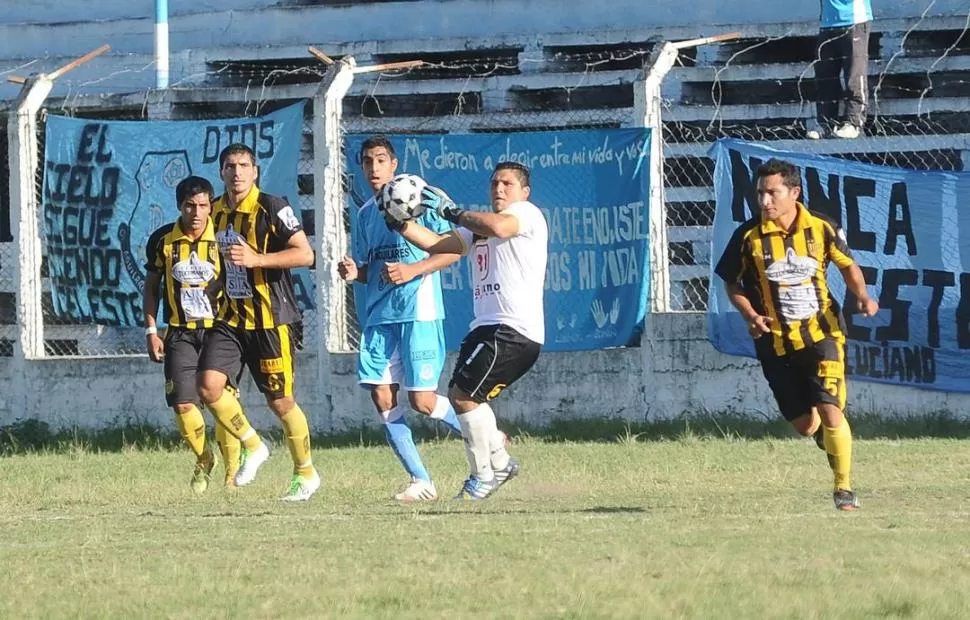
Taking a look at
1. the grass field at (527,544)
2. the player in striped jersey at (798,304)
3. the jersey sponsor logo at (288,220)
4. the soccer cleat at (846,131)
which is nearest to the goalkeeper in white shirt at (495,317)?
the grass field at (527,544)

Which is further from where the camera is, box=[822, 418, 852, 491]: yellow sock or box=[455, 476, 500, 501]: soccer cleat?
box=[455, 476, 500, 501]: soccer cleat

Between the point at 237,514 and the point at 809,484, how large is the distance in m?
3.53

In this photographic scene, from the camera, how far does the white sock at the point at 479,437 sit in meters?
10.6

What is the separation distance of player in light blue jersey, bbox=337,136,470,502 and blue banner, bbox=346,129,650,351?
11.2 feet

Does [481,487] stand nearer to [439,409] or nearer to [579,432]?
[439,409]

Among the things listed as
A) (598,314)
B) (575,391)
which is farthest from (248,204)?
(575,391)

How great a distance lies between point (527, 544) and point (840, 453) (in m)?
2.42

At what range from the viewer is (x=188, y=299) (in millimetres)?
11641

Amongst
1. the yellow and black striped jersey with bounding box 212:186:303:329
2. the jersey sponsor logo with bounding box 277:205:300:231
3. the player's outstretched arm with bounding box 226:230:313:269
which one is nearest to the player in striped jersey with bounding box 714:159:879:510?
the player's outstretched arm with bounding box 226:230:313:269

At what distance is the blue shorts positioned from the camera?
11.3 m

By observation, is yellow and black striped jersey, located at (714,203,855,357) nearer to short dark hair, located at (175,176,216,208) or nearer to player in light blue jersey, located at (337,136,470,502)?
player in light blue jersey, located at (337,136,470,502)

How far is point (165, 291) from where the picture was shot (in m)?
11.9

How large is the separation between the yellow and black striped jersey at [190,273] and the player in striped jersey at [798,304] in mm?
3253

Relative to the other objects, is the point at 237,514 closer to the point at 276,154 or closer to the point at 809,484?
the point at 809,484
